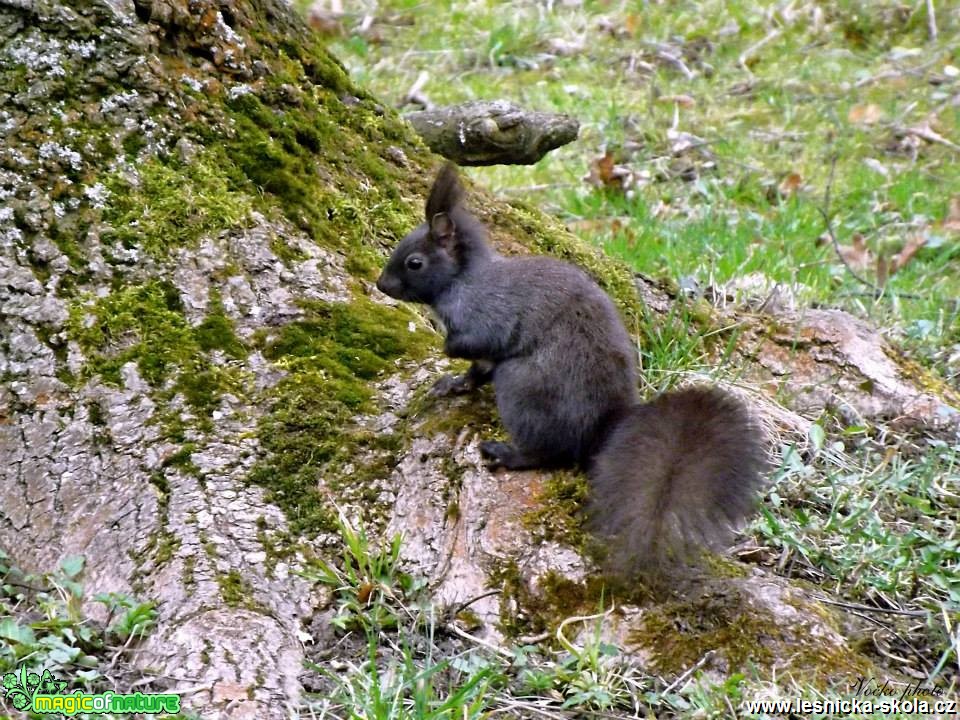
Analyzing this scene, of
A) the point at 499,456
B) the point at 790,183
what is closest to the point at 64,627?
the point at 499,456

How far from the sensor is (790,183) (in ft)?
19.5

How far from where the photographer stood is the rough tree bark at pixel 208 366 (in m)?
2.39

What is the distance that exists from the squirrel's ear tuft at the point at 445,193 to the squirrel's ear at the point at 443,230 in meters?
0.03

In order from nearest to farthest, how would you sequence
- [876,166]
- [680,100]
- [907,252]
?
[907,252] < [876,166] < [680,100]

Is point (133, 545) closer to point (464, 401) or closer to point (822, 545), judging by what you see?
point (464, 401)

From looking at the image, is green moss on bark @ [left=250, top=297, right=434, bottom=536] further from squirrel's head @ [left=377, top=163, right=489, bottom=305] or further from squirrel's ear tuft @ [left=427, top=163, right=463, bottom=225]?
squirrel's ear tuft @ [left=427, top=163, right=463, bottom=225]

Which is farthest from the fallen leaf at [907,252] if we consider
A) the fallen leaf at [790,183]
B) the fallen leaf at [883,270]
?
the fallen leaf at [790,183]

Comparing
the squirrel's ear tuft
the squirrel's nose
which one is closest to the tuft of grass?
the squirrel's nose

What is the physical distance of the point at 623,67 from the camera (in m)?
7.45

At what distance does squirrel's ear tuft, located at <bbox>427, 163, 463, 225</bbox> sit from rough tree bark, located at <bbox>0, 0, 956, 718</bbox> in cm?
32

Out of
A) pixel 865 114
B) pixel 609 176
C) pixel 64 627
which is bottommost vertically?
pixel 64 627

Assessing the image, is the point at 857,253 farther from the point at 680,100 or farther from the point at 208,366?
the point at 208,366

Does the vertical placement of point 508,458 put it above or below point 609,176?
above

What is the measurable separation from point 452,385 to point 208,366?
23.4 inches
